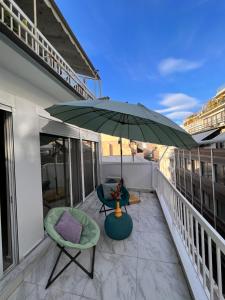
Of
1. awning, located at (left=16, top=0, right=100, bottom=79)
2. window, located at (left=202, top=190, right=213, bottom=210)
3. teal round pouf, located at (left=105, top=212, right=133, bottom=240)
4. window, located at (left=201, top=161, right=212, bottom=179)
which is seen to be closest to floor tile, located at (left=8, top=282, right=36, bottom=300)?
teal round pouf, located at (left=105, top=212, right=133, bottom=240)

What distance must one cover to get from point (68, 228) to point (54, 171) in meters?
1.39

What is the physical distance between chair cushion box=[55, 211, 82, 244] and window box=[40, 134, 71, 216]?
2.66 ft

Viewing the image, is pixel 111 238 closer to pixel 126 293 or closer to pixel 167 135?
pixel 126 293

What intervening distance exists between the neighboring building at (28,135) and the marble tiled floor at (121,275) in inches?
17.6

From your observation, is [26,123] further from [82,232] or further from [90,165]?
[90,165]

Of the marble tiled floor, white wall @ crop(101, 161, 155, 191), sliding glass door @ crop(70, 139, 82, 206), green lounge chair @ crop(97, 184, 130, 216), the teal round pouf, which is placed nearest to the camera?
the marble tiled floor

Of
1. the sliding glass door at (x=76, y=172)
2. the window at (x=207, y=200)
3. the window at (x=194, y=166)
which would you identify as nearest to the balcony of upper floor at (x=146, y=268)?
the sliding glass door at (x=76, y=172)

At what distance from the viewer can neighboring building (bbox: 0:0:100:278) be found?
2.10 meters

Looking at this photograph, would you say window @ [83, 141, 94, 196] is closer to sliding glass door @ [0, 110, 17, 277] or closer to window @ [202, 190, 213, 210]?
sliding glass door @ [0, 110, 17, 277]

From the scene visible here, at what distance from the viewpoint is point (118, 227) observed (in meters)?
2.82

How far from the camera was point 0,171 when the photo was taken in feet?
7.26

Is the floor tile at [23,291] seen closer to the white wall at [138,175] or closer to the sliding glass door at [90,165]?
the sliding glass door at [90,165]

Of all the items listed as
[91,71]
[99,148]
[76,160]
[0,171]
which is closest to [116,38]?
[91,71]

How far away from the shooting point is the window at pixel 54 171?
302 cm
